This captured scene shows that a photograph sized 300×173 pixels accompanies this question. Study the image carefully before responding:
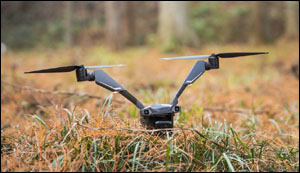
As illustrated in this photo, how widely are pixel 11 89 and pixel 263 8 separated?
865 centimetres

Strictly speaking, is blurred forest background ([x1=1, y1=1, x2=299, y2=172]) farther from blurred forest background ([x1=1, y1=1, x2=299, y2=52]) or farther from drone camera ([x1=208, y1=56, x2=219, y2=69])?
drone camera ([x1=208, y1=56, x2=219, y2=69])

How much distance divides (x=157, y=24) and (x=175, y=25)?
18.0 feet

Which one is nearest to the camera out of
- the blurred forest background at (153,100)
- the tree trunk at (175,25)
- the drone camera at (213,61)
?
the blurred forest background at (153,100)

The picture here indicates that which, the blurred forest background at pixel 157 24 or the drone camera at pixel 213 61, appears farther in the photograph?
the blurred forest background at pixel 157 24

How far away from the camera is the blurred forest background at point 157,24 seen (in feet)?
25.6

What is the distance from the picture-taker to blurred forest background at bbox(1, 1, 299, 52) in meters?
Result: 7.80

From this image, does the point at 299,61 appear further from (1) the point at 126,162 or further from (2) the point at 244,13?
(2) the point at 244,13

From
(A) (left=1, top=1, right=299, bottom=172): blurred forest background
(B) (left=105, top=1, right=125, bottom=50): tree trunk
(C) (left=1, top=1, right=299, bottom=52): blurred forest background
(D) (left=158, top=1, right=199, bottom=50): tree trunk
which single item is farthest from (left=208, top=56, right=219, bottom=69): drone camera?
(B) (left=105, top=1, right=125, bottom=50): tree trunk

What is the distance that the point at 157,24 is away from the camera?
44.0ft

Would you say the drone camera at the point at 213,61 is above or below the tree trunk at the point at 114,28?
below

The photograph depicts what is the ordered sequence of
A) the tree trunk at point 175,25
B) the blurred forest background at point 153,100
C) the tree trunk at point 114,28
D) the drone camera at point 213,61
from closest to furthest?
the blurred forest background at point 153,100 < the drone camera at point 213,61 < the tree trunk at point 175,25 < the tree trunk at point 114,28

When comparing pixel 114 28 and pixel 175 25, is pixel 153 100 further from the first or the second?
pixel 114 28

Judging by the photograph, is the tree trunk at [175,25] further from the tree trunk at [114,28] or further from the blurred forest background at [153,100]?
the tree trunk at [114,28]

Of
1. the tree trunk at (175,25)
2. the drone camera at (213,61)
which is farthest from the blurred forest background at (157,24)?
the drone camera at (213,61)
